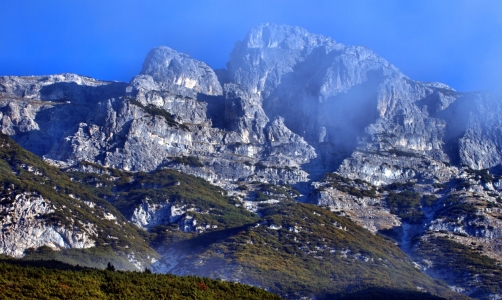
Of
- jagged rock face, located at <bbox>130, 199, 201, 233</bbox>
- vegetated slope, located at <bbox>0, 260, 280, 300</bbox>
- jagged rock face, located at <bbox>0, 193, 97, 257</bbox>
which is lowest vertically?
vegetated slope, located at <bbox>0, 260, 280, 300</bbox>

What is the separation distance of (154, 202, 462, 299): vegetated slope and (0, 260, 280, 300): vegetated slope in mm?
37350

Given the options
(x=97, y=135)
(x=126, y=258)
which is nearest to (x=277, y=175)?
(x=97, y=135)

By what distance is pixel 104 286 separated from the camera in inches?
2226

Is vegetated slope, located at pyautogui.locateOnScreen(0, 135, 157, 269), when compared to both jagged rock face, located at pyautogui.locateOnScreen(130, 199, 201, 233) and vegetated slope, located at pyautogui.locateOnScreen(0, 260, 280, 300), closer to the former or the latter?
jagged rock face, located at pyautogui.locateOnScreen(130, 199, 201, 233)

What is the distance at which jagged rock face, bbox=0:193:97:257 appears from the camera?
101 meters

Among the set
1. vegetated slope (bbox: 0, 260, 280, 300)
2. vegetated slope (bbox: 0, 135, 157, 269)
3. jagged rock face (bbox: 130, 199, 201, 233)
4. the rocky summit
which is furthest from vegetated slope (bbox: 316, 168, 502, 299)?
vegetated slope (bbox: 0, 260, 280, 300)

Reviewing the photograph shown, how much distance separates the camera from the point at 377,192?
18150 cm

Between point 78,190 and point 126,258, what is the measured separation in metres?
32.1

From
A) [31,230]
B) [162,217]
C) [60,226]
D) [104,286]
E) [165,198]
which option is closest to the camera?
[104,286]

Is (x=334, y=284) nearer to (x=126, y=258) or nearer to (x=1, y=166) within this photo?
(x=126, y=258)

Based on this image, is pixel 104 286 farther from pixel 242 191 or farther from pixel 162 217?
pixel 242 191

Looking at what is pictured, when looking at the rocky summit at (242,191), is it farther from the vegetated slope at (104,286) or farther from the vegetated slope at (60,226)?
the vegetated slope at (104,286)

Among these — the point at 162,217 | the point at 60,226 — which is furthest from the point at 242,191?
the point at 60,226

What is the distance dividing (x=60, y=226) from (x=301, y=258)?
1882 inches
